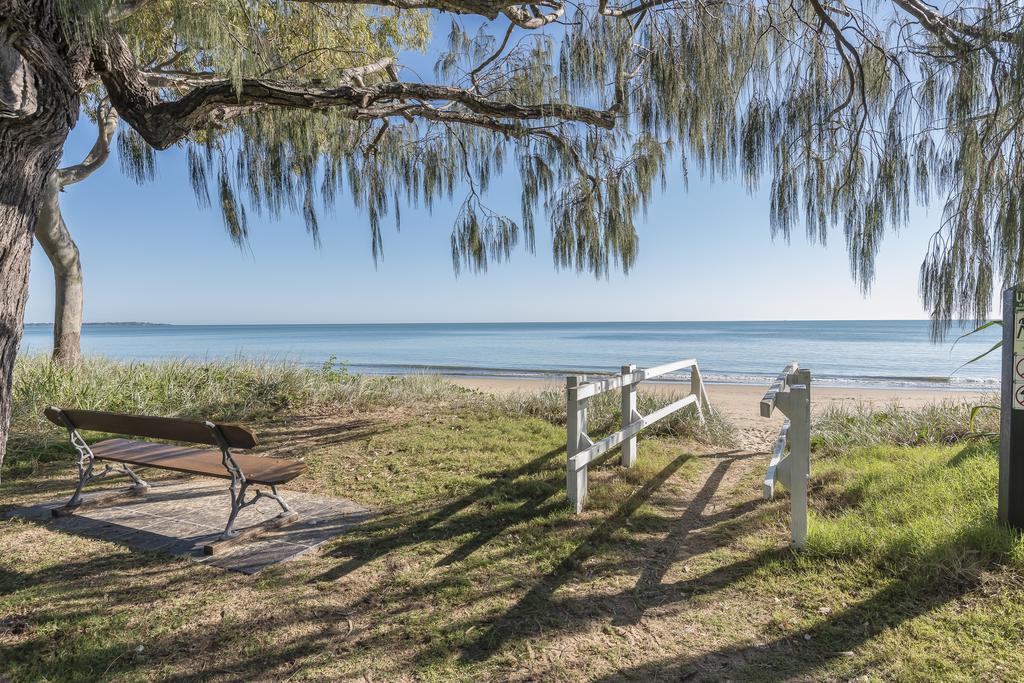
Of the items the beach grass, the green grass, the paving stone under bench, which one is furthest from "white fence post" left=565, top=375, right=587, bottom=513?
the green grass

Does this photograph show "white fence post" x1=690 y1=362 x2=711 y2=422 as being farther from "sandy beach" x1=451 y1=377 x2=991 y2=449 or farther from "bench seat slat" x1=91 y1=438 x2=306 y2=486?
"bench seat slat" x1=91 y1=438 x2=306 y2=486

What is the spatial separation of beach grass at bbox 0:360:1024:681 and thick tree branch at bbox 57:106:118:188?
241 inches

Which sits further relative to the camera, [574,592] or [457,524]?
[457,524]

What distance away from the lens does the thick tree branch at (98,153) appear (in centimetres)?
912

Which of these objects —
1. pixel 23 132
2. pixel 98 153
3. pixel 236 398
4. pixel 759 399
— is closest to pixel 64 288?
pixel 98 153

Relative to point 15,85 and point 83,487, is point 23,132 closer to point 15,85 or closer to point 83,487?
point 15,85

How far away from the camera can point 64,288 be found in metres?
9.33

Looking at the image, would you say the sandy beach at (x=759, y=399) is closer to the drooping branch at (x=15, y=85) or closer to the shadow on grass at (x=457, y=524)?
the shadow on grass at (x=457, y=524)

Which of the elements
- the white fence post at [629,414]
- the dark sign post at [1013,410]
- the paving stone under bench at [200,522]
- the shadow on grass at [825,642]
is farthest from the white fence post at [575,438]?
the dark sign post at [1013,410]

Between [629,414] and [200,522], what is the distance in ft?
11.7

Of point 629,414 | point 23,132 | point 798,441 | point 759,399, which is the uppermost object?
point 23,132

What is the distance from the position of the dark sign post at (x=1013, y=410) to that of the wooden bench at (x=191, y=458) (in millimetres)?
4175

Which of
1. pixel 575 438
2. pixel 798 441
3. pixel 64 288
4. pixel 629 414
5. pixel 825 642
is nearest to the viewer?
pixel 825 642

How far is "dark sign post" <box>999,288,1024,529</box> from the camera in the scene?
3.02m
